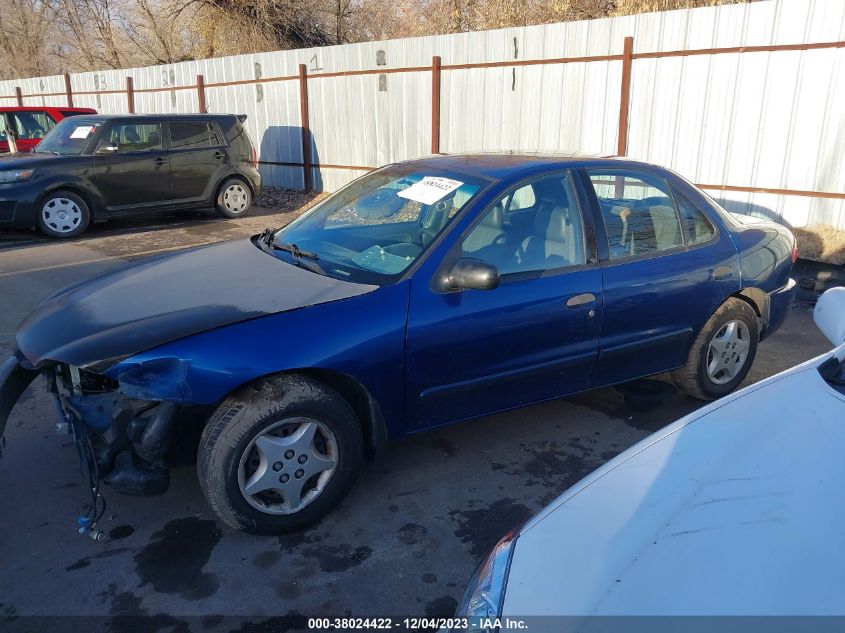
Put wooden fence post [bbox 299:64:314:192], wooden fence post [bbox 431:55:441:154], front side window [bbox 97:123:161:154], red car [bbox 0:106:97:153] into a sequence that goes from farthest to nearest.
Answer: red car [bbox 0:106:97:153] < wooden fence post [bbox 299:64:314:192] < wooden fence post [bbox 431:55:441:154] < front side window [bbox 97:123:161:154]

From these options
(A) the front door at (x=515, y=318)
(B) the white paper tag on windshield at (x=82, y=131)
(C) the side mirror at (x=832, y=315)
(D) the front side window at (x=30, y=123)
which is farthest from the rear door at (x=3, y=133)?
(C) the side mirror at (x=832, y=315)

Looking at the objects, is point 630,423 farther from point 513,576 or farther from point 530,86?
point 530,86

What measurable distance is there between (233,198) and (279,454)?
9.17 metres

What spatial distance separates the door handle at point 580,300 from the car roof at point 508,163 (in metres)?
0.71

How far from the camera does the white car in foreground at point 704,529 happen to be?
140 cm

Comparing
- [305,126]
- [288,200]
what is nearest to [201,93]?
[305,126]

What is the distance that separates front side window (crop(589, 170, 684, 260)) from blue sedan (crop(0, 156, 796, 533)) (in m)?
0.01

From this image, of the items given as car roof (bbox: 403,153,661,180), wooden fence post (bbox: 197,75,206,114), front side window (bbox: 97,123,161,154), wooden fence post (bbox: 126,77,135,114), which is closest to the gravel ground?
front side window (bbox: 97,123,161,154)

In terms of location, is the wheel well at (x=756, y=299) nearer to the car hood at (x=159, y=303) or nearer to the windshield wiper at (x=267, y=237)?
the car hood at (x=159, y=303)

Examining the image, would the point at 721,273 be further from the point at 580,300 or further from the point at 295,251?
the point at 295,251

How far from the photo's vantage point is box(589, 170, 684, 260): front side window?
149 inches

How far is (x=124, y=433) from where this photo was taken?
283 centimetres

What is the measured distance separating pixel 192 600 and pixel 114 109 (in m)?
18.5

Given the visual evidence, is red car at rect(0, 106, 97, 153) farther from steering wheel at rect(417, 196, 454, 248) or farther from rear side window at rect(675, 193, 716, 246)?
rear side window at rect(675, 193, 716, 246)
